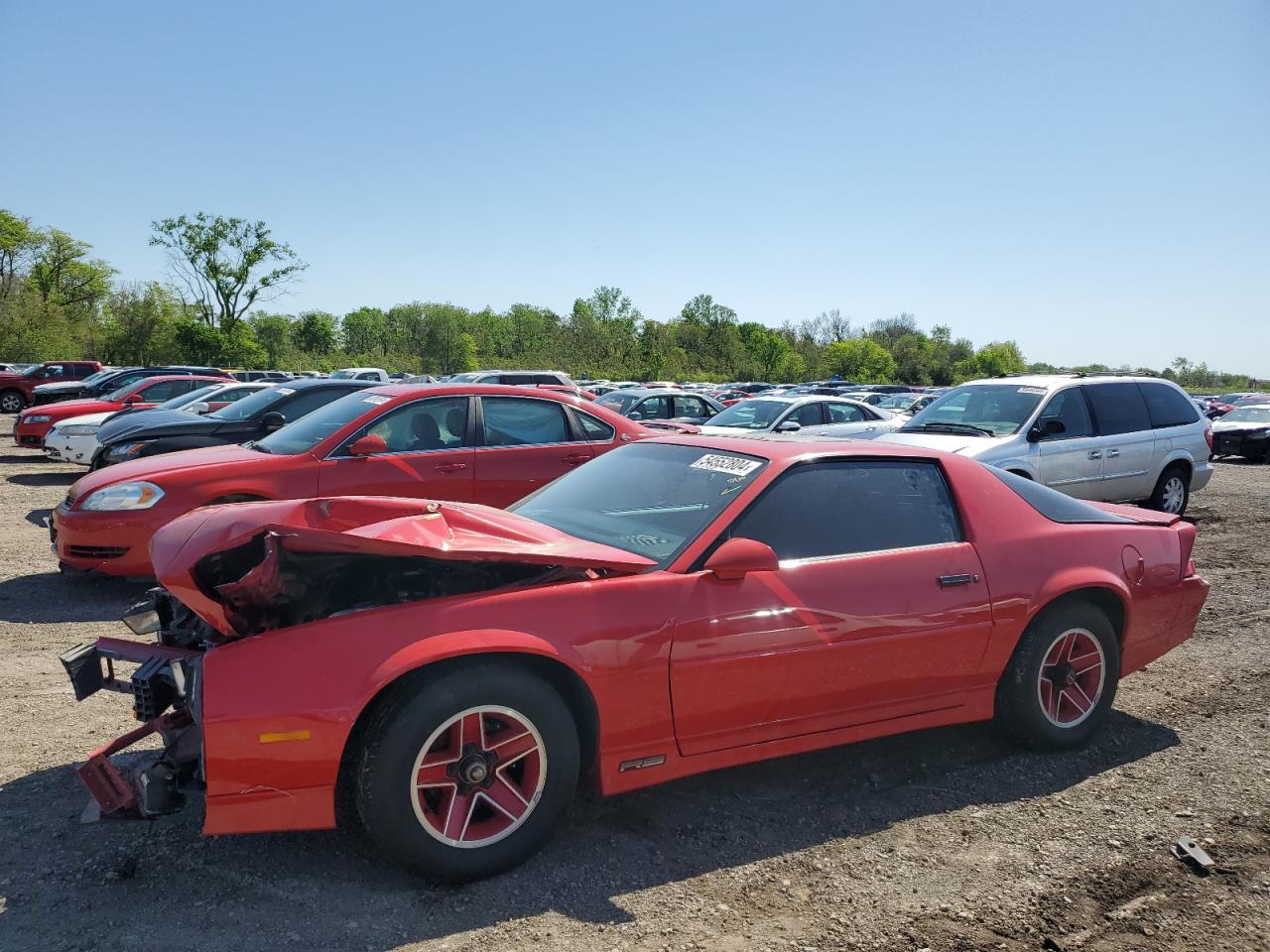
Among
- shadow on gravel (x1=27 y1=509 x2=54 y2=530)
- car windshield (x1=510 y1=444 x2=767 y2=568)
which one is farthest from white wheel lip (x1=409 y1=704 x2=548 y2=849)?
shadow on gravel (x1=27 y1=509 x2=54 y2=530)

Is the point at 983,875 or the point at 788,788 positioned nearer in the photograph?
the point at 983,875

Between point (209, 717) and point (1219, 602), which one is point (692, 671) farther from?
point (1219, 602)

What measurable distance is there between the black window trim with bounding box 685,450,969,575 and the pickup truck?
104 feet

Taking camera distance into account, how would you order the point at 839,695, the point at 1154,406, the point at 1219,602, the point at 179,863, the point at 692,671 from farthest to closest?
the point at 1154,406 → the point at 1219,602 → the point at 839,695 → the point at 692,671 → the point at 179,863

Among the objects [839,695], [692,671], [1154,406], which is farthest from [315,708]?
[1154,406]

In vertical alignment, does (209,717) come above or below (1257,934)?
above

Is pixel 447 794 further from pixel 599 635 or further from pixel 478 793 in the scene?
pixel 599 635

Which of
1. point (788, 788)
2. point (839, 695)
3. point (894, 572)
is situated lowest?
point (788, 788)

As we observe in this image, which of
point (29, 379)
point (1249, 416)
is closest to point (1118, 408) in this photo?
point (1249, 416)

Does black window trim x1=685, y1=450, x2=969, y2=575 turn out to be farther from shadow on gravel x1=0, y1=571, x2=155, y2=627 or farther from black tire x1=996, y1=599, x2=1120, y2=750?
shadow on gravel x1=0, y1=571, x2=155, y2=627

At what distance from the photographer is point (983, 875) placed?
10.1 ft

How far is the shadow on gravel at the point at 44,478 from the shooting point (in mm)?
13500

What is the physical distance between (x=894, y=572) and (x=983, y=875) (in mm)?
1158

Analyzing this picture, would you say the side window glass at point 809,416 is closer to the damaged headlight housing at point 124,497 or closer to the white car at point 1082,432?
the white car at point 1082,432
